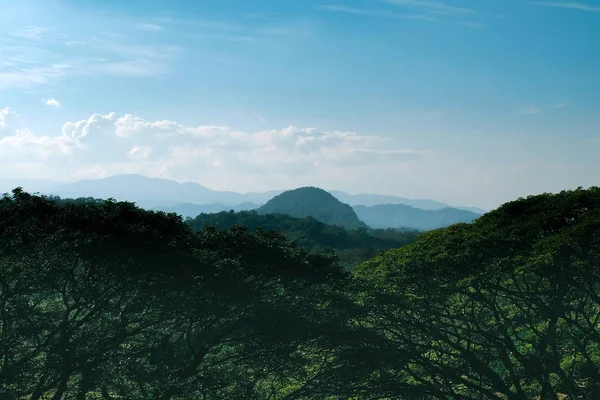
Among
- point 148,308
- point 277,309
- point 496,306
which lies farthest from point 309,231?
point 148,308

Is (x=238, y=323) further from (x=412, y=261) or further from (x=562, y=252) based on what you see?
(x=562, y=252)

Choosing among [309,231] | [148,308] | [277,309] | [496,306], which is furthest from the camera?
[309,231]

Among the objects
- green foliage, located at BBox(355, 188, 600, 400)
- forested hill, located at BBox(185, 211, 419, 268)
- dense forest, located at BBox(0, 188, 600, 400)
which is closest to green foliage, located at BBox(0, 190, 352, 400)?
dense forest, located at BBox(0, 188, 600, 400)

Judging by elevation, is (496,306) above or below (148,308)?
above

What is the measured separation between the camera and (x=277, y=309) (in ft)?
37.9

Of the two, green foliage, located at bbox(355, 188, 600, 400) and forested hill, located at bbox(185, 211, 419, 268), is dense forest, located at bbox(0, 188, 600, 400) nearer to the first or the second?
green foliage, located at bbox(355, 188, 600, 400)

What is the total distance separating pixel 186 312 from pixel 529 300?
747cm

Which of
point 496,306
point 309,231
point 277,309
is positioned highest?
point 496,306

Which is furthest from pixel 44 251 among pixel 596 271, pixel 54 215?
pixel 596 271

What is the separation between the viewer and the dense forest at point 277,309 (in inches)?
387

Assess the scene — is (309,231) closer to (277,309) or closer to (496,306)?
(496,306)

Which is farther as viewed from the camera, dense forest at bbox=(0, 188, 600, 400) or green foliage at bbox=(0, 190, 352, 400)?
dense forest at bbox=(0, 188, 600, 400)

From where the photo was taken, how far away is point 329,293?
12.1m

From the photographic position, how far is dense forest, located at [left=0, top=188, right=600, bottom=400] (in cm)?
982
